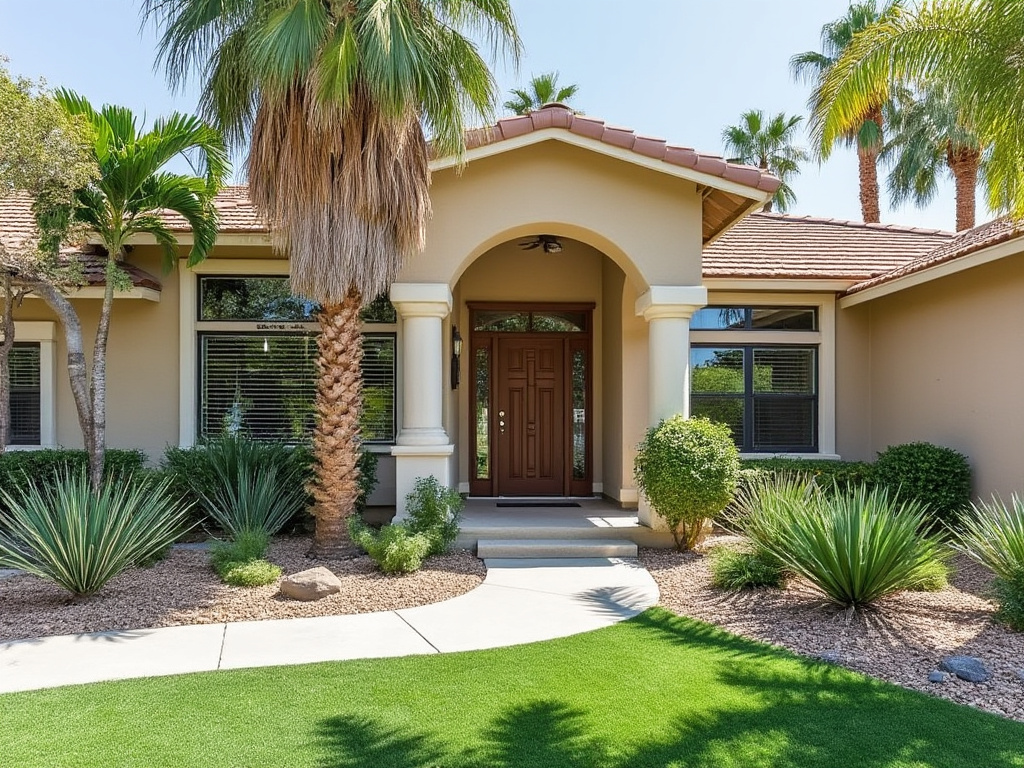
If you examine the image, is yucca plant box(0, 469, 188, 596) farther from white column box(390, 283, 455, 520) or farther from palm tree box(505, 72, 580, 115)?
palm tree box(505, 72, 580, 115)

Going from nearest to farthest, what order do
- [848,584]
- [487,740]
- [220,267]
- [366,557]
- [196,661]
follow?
[487,740] < [196,661] < [848,584] < [366,557] < [220,267]

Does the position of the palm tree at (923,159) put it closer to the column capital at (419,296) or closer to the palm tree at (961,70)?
the palm tree at (961,70)

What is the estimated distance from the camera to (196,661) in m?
4.68

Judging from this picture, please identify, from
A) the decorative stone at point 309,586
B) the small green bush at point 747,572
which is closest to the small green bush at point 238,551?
the decorative stone at point 309,586

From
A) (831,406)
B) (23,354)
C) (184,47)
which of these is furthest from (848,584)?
(23,354)

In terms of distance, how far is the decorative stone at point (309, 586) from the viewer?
20.0 feet

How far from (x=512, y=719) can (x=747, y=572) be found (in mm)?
3382

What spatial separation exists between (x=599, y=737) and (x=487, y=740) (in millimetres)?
598

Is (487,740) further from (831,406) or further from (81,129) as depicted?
(831,406)

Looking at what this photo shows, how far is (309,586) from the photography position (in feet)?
20.0

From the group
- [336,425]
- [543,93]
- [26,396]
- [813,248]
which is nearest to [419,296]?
[336,425]

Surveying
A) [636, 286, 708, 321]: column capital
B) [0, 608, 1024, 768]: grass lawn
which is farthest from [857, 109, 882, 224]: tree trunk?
[0, 608, 1024, 768]: grass lawn

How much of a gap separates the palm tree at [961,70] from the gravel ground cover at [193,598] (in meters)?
6.57

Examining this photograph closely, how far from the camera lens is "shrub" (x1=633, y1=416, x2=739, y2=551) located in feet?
24.3
